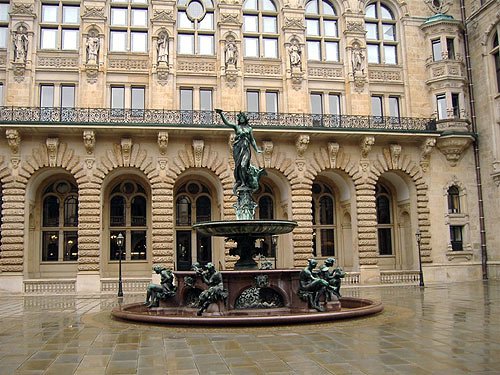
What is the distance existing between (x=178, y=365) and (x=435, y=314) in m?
9.49

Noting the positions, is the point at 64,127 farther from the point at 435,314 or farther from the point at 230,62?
the point at 435,314

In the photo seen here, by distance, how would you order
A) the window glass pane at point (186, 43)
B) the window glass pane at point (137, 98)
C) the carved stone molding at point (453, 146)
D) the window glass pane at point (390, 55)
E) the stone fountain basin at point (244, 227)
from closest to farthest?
the stone fountain basin at point (244, 227) → the window glass pane at point (137, 98) → the carved stone molding at point (453, 146) → the window glass pane at point (186, 43) → the window glass pane at point (390, 55)

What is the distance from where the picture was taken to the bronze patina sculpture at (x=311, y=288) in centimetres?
1492

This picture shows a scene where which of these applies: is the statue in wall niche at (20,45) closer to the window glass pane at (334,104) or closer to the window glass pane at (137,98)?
the window glass pane at (137,98)

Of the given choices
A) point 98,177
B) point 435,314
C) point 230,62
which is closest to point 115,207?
A: point 98,177

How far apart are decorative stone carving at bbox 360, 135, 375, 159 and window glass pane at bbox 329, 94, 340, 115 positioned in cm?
335

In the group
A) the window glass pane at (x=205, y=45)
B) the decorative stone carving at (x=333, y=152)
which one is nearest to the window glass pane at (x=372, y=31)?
the decorative stone carving at (x=333, y=152)

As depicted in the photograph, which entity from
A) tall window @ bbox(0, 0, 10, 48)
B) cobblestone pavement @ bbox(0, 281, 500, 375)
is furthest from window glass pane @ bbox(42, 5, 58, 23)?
cobblestone pavement @ bbox(0, 281, 500, 375)

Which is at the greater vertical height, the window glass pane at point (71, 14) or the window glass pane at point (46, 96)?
the window glass pane at point (71, 14)

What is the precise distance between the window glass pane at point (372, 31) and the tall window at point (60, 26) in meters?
20.0

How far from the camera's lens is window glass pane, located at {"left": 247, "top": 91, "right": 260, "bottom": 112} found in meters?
35.2

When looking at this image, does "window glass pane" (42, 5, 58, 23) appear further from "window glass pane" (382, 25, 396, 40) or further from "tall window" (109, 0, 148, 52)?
"window glass pane" (382, 25, 396, 40)

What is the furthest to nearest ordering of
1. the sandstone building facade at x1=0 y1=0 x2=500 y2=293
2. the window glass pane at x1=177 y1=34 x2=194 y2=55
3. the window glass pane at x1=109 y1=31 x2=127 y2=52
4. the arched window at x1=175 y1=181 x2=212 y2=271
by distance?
the arched window at x1=175 y1=181 x2=212 y2=271 → the window glass pane at x1=177 y1=34 x2=194 y2=55 → the window glass pane at x1=109 y1=31 x2=127 y2=52 → the sandstone building facade at x1=0 y1=0 x2=500 y2=293

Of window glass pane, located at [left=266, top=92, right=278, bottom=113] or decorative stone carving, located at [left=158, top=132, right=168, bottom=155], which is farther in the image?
window glass pane, located at [left=266, top=92, right=278, bottom=113]
